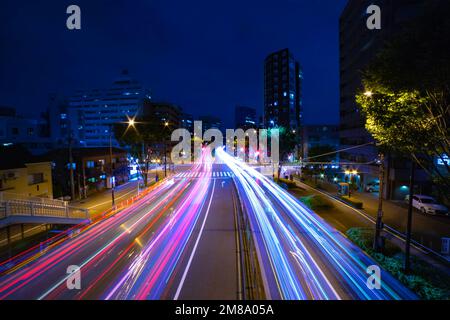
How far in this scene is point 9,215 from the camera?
1311 centimetres

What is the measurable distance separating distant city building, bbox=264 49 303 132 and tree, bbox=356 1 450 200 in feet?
264

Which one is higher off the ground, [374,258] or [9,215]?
[9,215]

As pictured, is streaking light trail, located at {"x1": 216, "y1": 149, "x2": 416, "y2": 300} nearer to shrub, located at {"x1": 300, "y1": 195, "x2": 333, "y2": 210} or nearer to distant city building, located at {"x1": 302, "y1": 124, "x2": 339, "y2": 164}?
shrub, located at {"x1": 300, "y1": 195, "x2": 333, "y2": 210}

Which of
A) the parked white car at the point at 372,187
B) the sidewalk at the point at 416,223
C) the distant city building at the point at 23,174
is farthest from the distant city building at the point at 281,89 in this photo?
the distant city building at the point at 23,174

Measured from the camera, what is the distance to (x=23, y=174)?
68.9 feet

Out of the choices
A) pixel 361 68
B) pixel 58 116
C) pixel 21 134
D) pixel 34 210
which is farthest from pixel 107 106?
pixel 361 68

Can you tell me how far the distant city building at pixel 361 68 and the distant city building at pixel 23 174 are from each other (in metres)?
30.3

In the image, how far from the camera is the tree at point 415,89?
8.29 meters

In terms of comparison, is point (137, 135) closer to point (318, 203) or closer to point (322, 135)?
point (318, 203)

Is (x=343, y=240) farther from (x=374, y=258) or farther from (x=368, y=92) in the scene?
(x=368, y=92)

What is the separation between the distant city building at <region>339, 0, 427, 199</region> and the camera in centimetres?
2638

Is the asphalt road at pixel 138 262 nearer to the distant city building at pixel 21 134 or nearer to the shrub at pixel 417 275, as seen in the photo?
the shrub at pixel 417 275

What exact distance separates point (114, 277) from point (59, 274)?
2.85 meters
